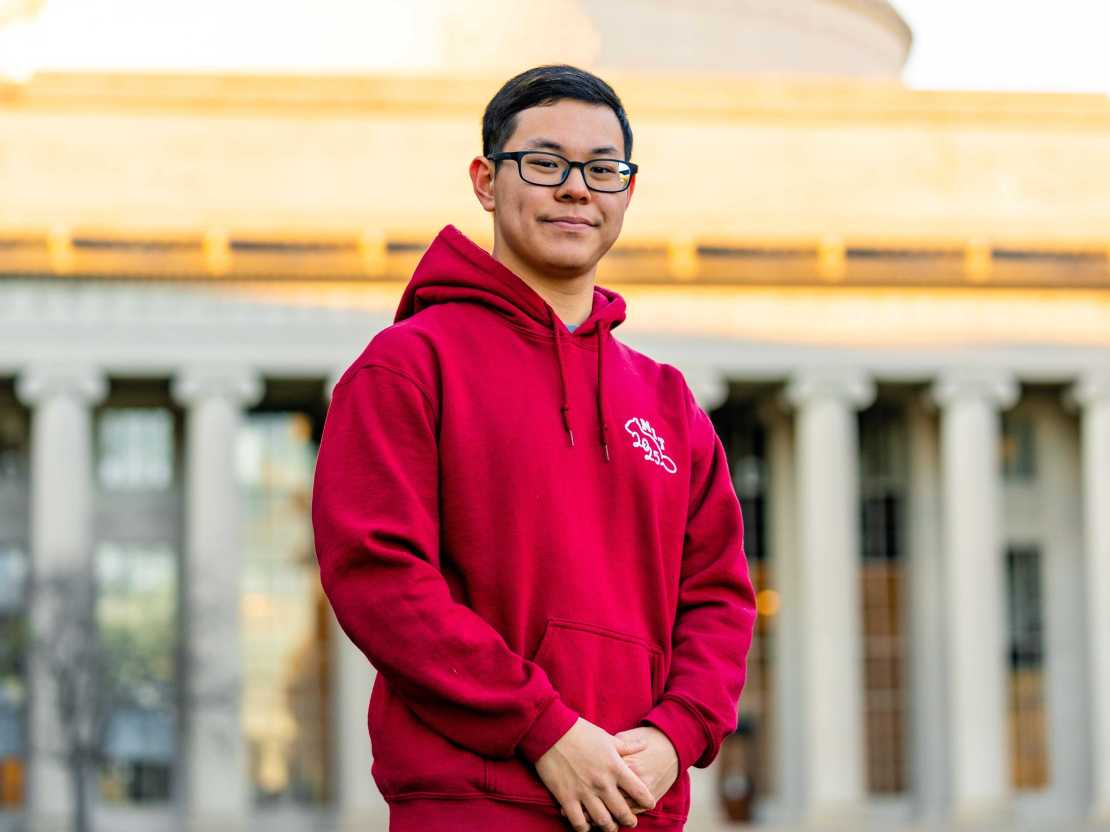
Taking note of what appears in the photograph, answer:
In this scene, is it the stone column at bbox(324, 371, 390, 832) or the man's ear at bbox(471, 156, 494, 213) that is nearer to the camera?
the man's ear at bbox(471, 156, 494, 213)

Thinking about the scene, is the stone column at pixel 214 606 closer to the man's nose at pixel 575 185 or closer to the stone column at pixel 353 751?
the stone column at pixel 353 751

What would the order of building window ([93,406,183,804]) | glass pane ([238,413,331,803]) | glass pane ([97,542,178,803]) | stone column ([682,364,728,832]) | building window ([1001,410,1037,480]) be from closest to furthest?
stone column ([682,364,728,832])
glass pane ([97,542,178,803])
building window ([93,406,183,804])
glass pane ([238,413,331,803])
building window ([1001,410,1037,480])

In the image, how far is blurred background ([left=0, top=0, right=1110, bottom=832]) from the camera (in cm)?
4547

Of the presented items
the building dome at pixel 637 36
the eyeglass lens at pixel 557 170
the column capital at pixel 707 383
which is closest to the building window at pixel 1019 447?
the column capital at pixel 707 383

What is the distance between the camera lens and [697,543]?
6.16 metres

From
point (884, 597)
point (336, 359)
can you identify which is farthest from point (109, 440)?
point (884, 597)

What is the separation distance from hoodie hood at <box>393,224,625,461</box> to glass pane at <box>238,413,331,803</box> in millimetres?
44176

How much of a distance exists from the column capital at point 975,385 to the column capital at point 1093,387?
1.71 m

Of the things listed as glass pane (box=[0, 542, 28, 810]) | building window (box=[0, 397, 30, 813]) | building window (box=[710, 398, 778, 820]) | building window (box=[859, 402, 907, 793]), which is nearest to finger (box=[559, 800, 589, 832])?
glass pane (box=[0, 542, 28, 810])

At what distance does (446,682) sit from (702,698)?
737mm

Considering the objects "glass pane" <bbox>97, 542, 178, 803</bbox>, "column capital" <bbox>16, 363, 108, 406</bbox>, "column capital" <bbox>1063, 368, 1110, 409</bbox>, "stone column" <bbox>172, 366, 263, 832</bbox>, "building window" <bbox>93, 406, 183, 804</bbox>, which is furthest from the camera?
"building window" <bbox>93, 406, 183, 804</bbox>

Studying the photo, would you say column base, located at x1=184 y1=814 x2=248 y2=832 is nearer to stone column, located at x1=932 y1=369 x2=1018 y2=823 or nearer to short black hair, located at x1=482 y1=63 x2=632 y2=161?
stone column, located at x1=932 y1=369 x2=1018 y2=823

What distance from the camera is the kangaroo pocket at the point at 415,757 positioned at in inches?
217

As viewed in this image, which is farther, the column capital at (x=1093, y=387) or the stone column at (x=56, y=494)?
the column capital at (x=1093, y=387)
